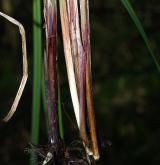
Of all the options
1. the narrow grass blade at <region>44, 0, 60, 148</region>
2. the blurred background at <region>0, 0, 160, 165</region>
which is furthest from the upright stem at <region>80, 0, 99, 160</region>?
the blurred background at <region>0, 0, 160, 165</region>

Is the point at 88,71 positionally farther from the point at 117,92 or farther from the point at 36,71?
the point at 117,92

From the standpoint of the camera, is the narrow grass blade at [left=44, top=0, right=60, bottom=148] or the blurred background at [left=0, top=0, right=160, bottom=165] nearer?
the narrow grass blade at [left=44, top=0, right=60, bottom=148]

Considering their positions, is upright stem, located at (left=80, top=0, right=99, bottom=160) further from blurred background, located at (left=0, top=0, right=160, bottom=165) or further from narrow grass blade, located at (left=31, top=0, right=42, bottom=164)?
blurred background, located at (left=0, top=0, right=160, bottom=165)

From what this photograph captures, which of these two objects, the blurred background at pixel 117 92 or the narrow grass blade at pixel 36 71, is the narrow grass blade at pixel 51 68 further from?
the blurred background at pixel 117 92

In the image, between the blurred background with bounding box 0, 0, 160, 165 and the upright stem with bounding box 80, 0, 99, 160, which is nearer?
the upright stem with bounding box 80, 0, 99, 160

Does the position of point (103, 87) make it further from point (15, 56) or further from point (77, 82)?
point (77, 82)

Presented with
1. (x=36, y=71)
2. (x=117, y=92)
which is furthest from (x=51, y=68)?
(x=117, y=92)

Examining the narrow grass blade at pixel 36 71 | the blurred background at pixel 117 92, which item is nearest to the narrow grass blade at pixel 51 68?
the narrow grass blade at pixel 36 71

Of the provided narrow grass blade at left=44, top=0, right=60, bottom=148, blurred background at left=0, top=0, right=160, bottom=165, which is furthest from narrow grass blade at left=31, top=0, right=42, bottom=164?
blurred background at left=0, top=0, right=160, bottom=165
